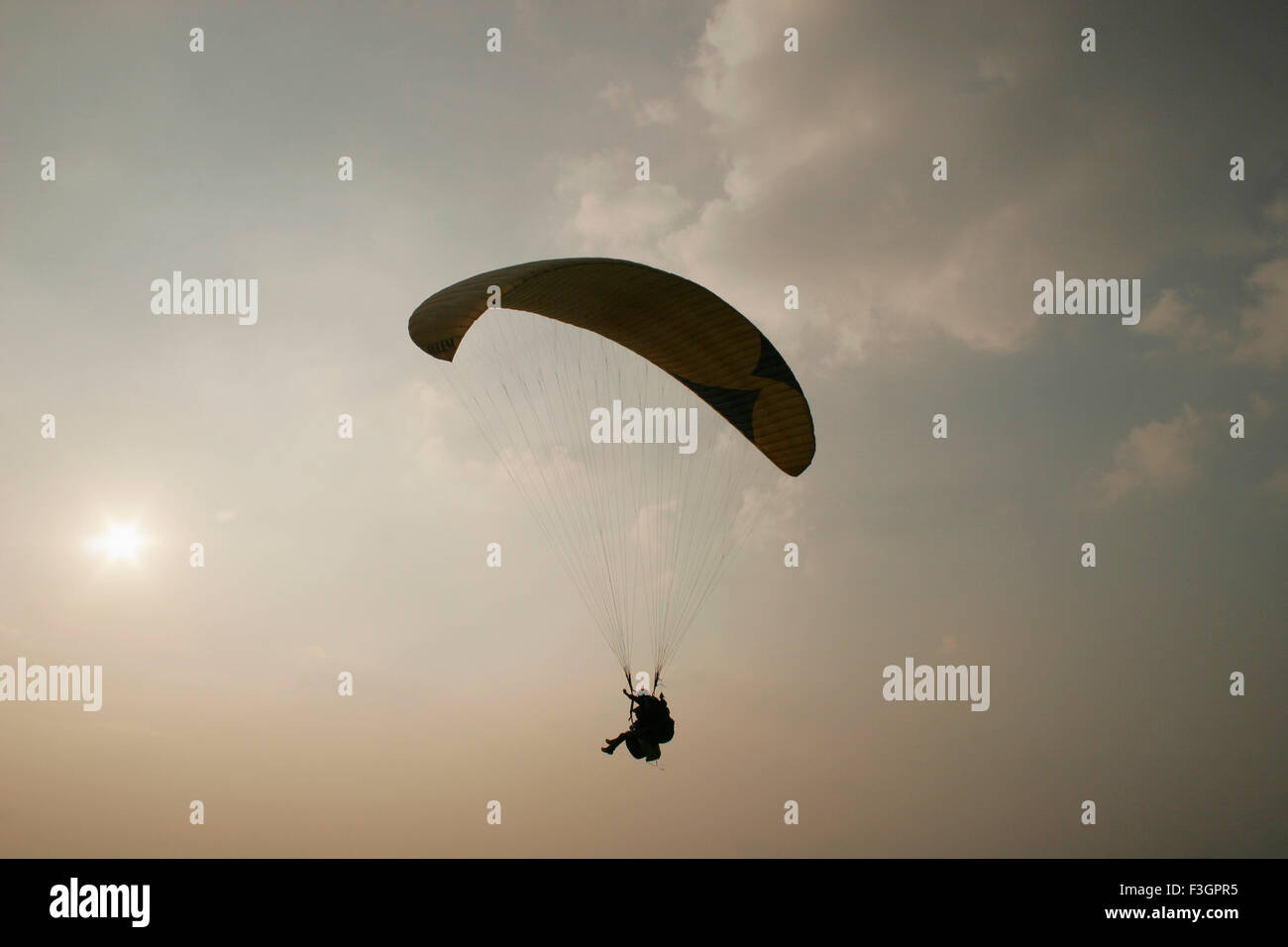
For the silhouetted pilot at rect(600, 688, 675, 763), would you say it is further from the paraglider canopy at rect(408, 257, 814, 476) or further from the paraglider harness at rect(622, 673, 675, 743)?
the paraglider canopy at rect(408, 257, 814, 476)

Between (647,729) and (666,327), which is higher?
(666,327)

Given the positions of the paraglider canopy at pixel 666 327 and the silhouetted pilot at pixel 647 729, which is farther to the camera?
the silhouetted pilot at pixel 647 729

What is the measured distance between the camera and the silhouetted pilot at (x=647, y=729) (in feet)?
43.3

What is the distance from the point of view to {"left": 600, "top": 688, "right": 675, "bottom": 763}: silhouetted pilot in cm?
1321

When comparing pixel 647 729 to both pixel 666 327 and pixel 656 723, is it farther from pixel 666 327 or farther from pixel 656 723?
pixel 666 327

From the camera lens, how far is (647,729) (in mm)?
13320

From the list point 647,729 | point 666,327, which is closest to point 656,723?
point 647,729

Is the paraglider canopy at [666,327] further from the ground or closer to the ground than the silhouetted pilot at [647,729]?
further from the ground

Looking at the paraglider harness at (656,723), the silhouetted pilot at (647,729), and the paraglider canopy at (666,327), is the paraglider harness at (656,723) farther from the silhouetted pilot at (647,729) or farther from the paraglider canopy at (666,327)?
the paraglider canopy at (666,327)

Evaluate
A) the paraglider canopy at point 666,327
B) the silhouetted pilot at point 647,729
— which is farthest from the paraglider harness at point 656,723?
the paraglider canopy at point 666,327
